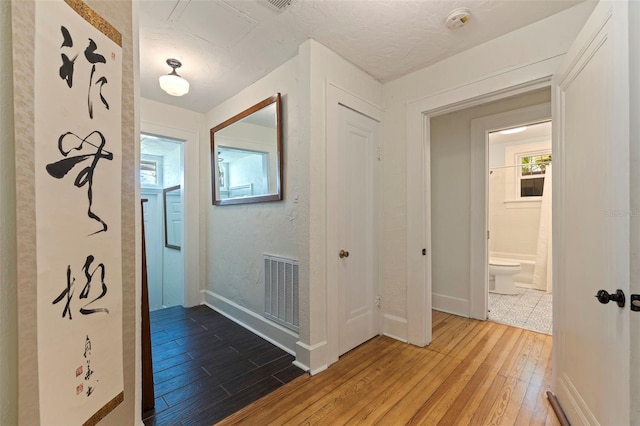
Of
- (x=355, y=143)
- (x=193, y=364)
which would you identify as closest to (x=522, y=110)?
(x=355, y=143)

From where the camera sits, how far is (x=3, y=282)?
633 millimetres

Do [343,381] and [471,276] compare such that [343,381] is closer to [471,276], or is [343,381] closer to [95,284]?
[95,284]

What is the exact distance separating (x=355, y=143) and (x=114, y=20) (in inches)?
71.7

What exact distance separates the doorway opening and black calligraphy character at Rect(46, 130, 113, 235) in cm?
411

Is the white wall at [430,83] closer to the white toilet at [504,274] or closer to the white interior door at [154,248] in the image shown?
the white toilet at [504,274]

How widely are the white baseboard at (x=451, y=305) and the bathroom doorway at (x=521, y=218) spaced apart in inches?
25.7

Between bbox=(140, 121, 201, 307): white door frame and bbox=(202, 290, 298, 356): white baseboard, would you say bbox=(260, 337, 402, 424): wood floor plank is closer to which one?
bbox=(202, 290, 298, 356): white baseboard

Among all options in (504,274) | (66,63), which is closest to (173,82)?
(66,63)

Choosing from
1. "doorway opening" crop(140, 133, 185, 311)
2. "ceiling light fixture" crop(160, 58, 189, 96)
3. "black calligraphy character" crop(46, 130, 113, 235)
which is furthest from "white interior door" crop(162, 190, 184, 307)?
"black calligraphy character" crop(46, 130, 113, 235)

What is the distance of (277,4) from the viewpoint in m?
1.66

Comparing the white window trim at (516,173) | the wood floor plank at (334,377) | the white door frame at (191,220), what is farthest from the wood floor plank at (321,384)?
the white window trim at (516,173)

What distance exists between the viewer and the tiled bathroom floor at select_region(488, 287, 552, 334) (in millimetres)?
2789

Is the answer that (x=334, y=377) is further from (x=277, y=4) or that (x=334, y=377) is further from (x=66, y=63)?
(x=277, y=4)

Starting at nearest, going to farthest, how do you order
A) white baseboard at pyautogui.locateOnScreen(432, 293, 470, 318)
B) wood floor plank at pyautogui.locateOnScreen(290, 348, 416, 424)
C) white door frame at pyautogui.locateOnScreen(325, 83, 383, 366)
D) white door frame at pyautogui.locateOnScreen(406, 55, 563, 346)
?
1. wood floor plank at pyautogui.locateOnScreen(290, 348, 416, 424)
2. white door frame at pyautogui.locateOnScreen(325, 83, 383, 366)
3. white door frame at pyautogui.locateOnScreen(406, 55, 563, 346)
4. white baseboard at pyautogui.locateOnScreen(432, 293, 470, 318)
